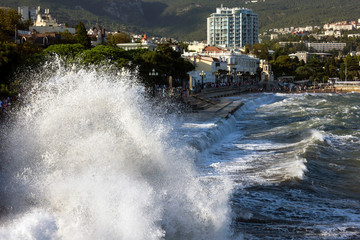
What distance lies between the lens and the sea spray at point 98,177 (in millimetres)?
9375

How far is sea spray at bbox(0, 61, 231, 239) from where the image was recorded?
938cm

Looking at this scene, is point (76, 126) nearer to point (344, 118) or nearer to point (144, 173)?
point (144, 173)

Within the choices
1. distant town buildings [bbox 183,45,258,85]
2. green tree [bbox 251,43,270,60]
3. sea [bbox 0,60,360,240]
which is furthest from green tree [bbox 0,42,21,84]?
green tree [bbox 251,43,270,60]

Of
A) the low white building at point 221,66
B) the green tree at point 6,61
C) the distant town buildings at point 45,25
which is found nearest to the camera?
the green tree at point 6,61

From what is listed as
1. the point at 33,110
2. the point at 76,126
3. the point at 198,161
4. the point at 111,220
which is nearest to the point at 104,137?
the point at 76,126

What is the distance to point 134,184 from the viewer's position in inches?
437

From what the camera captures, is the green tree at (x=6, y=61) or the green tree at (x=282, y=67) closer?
the green tree at (x=6, y=61)

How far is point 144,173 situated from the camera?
13391mm

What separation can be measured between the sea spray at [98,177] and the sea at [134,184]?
3cm

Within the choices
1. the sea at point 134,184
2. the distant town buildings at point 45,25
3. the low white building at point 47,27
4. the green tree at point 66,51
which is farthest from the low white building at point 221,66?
the sea at point 134,184

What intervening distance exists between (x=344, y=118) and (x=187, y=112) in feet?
39.7

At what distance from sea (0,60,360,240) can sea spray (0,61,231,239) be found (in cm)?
3

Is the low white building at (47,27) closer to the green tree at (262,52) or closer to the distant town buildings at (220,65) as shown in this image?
the distant town buildings at (220,65)

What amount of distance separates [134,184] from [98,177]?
31.2 inches
